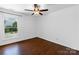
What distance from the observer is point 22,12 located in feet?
3.85

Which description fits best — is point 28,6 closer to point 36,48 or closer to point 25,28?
point 25,28

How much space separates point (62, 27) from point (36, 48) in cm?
43

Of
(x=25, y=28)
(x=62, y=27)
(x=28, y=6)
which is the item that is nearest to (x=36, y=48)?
(x=25, y=28)

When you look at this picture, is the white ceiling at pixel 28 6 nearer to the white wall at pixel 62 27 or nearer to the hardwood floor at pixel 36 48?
the white wall at pixel 62 27

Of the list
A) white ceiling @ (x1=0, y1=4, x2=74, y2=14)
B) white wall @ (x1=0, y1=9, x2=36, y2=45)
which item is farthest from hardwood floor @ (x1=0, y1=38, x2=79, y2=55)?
white ceiling @ (x1=0, y1=4, x2=74, y2=14)

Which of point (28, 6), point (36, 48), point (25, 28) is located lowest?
point (36, 48)

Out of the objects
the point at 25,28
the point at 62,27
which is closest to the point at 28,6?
the point at 25,28

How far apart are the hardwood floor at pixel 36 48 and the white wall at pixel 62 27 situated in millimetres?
65

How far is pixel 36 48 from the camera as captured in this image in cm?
120

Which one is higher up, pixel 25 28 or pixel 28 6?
pixel 28 6

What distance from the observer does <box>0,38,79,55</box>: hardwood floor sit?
1.16m

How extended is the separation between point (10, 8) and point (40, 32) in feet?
1.57
